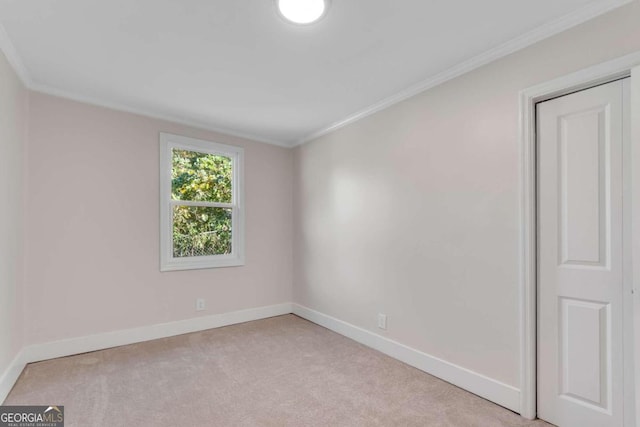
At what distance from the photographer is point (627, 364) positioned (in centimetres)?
165

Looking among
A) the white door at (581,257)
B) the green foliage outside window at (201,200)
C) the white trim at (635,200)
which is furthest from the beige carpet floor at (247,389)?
the green foliage outside window at (201,200)

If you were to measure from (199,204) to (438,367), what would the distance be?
2932 mm

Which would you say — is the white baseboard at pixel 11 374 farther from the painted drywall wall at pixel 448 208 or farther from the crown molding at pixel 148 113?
the painted drywall wall at pixel 448 208

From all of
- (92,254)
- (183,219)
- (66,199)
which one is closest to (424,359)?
(183,219)

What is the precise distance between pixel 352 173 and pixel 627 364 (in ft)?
8.12

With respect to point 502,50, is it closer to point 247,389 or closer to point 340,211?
point 340,211

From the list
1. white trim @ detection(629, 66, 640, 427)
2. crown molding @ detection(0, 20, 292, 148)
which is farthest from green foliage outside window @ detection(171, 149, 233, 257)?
white trim @ detection(629, 66, 640, 427)

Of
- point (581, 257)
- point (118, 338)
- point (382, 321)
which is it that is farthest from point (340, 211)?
point (118, 338)

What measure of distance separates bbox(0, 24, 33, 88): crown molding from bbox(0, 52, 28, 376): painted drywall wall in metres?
0.04

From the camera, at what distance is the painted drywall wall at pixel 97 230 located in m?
2.78

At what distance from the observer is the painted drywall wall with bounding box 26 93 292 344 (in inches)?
110

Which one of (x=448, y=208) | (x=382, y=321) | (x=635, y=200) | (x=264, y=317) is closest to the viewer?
(x=635, y=200)

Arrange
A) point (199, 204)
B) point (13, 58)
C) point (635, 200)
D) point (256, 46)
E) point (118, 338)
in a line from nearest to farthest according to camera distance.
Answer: point (635, 200)
point (256, 46)
point (13, 58)
point (118, 338)
point (199, 204)

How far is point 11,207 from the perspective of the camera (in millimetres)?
2338
